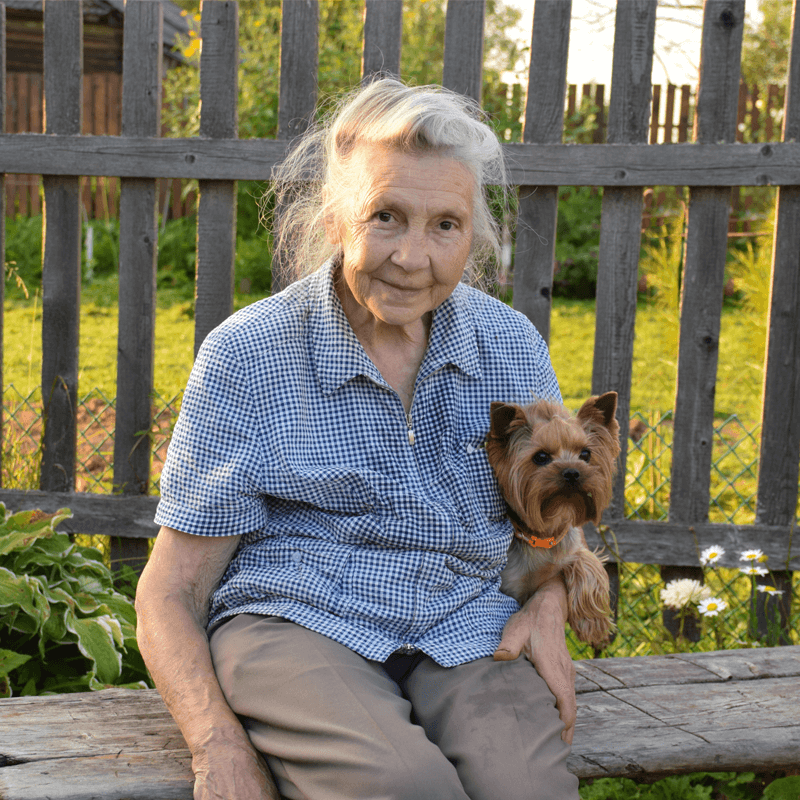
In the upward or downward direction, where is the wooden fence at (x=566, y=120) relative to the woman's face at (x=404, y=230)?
upward

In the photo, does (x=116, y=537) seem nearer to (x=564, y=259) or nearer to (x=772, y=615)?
(x=772, y=615)

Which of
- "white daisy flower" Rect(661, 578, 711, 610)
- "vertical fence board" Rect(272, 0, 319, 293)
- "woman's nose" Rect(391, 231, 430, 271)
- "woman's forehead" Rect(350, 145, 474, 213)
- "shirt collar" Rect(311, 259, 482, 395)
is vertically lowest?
"white daisy flower" Rect(661, 578, 711, 610)

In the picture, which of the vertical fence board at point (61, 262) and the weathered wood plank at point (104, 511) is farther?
the weathered wood plank at point (104, 511)

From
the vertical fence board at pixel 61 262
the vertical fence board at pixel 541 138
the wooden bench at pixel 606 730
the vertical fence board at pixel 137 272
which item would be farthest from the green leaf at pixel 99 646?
the vertical fence board at pixel 541 138

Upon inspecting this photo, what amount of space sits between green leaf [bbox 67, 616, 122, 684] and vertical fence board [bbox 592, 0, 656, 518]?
2.04 meters

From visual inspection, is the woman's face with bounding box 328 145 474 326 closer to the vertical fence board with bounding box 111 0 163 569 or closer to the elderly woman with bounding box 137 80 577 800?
the elderly woman with bounding box 137 80 577 800

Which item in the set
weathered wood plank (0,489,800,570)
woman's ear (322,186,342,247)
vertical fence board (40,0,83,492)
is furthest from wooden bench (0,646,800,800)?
vertical fence board (40,0,83,492)

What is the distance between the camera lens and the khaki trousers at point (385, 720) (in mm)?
1765

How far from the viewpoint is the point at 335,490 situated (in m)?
2.13

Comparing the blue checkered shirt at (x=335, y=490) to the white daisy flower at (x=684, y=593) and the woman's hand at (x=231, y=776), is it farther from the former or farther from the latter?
the white daisy flower at (x=684, y=593)

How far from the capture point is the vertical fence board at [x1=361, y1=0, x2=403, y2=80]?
11.5 ft

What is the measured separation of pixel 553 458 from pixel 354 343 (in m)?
0.57

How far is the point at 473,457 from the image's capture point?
229cm

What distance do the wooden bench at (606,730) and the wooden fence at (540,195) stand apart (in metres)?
1.06
